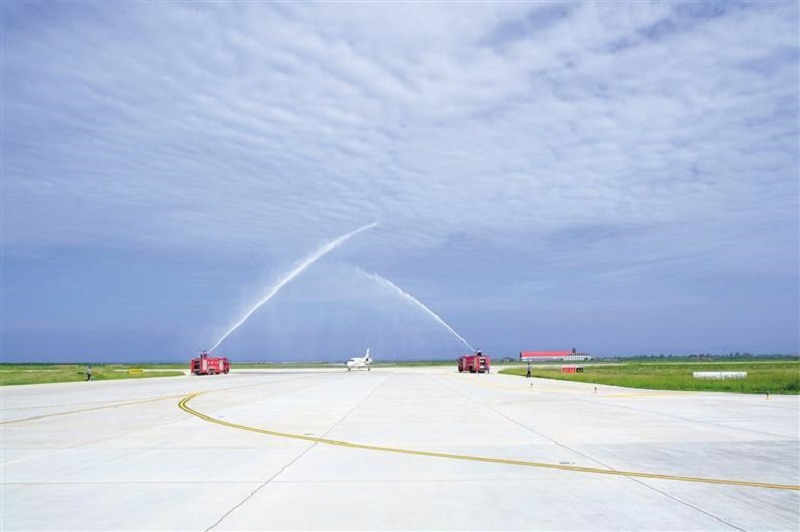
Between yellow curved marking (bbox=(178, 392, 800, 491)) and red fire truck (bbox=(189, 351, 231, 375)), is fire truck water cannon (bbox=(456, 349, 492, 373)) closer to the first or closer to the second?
red fire truck (bbox=(189, 351, 231, 375))

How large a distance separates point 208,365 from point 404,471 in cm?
7069

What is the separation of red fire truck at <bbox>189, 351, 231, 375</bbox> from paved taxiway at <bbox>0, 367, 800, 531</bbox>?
2098 inches

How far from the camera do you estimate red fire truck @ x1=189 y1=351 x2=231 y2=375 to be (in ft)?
249

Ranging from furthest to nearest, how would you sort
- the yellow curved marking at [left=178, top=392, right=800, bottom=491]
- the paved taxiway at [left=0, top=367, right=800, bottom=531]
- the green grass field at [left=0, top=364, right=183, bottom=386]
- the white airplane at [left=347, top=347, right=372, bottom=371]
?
the white airplane at [left=347, top=347, right=372, bottom=371]
the green grass field at [left=0, top=364, right=183, bottom=386]
the yellow curved marking at [left=178, top=392, right=800, bottom=491]
the paved taxiway at [left=0, top=367, right=800, bottom=531]

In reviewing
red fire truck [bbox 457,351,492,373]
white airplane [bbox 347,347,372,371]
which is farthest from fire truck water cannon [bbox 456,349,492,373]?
white airplane [bbox 347,347,372,371]

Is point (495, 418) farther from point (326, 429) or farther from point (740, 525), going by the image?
point (740, 525)

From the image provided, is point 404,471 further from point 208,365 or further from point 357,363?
point 357,363

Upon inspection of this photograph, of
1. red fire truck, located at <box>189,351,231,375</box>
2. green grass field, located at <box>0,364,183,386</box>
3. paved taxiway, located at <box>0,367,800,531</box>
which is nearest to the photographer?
paved taxiway, located at <box>0,367,800,531</box>

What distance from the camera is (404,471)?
1253cm

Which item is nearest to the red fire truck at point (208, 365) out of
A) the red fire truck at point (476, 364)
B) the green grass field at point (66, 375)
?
the green grass field at point (66, 375)

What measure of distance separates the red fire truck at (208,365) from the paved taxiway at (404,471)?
53296 mm

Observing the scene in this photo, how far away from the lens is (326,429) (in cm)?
1966

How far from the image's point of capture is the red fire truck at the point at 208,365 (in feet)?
249

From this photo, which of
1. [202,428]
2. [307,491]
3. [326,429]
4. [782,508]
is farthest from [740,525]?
[202,428]
